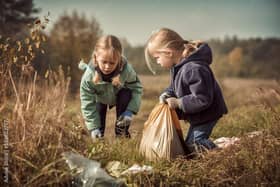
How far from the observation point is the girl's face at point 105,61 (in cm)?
456

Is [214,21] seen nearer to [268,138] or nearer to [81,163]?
[268,138]

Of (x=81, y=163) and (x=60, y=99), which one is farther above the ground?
(x=60, y=99)

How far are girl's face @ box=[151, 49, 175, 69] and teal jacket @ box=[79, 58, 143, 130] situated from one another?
1.56ft

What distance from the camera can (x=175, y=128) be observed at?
14.1ft

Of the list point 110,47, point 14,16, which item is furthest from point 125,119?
point 14,16

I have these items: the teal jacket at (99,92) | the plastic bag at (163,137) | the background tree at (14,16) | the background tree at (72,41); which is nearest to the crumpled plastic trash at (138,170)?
the plastic bag at (163,137)

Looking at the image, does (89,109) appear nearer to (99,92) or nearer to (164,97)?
(99,92)

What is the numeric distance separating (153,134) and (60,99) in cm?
75

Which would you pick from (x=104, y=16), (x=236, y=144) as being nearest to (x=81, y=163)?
(x=236, y=144)

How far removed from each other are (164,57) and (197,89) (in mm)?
377

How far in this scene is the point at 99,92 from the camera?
482cm

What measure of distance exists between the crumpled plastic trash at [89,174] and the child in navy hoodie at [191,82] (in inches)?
30.2

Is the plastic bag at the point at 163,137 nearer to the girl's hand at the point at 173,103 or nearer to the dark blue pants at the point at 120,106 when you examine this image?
the girl's hand at the point at 173,103

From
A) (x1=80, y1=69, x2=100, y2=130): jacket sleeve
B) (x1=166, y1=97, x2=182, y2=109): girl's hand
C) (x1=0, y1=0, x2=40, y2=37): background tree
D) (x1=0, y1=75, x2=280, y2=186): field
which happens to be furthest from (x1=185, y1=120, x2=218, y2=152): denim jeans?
(x1=0, y1=0, x2=40, y2=37): background tree
